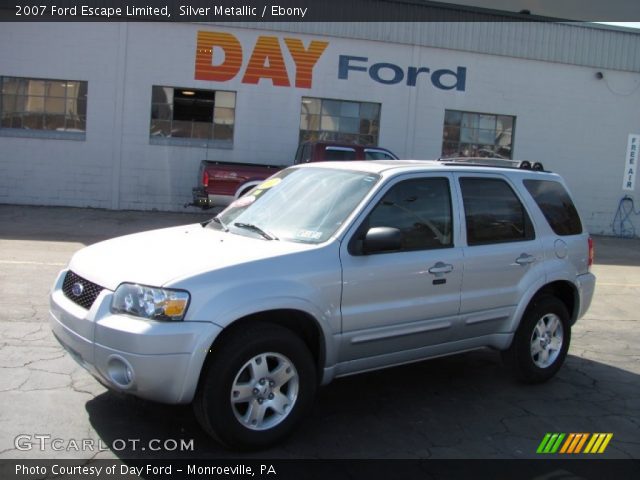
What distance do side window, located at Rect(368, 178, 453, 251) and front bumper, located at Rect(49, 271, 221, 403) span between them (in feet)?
4.95

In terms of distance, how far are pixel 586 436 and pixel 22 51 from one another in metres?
16.5

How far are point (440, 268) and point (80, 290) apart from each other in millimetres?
2464

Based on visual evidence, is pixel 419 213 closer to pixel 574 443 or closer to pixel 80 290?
pixel 574 443

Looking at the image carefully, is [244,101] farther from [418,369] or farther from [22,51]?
[418,369]

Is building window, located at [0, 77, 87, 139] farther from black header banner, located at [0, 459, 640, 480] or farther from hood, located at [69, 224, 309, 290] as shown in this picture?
black header banner, located at [0, 459, 640, 480]

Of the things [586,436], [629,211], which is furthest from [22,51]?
[629,211]

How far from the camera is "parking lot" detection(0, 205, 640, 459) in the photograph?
3.94 m

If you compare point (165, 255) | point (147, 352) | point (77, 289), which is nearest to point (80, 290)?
point (77, 289)

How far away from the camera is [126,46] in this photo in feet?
54.4

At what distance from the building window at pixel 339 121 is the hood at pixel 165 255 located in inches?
531

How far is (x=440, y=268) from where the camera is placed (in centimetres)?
466

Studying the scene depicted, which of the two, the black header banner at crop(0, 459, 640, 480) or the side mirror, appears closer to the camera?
the black header banner at crop(0, 459, 640, 480)

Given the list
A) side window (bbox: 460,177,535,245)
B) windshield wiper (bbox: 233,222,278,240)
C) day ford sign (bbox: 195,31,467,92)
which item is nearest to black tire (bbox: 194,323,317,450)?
windshield wiper (bbox: 233,222,278,240)

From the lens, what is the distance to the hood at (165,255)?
3.76 meters
